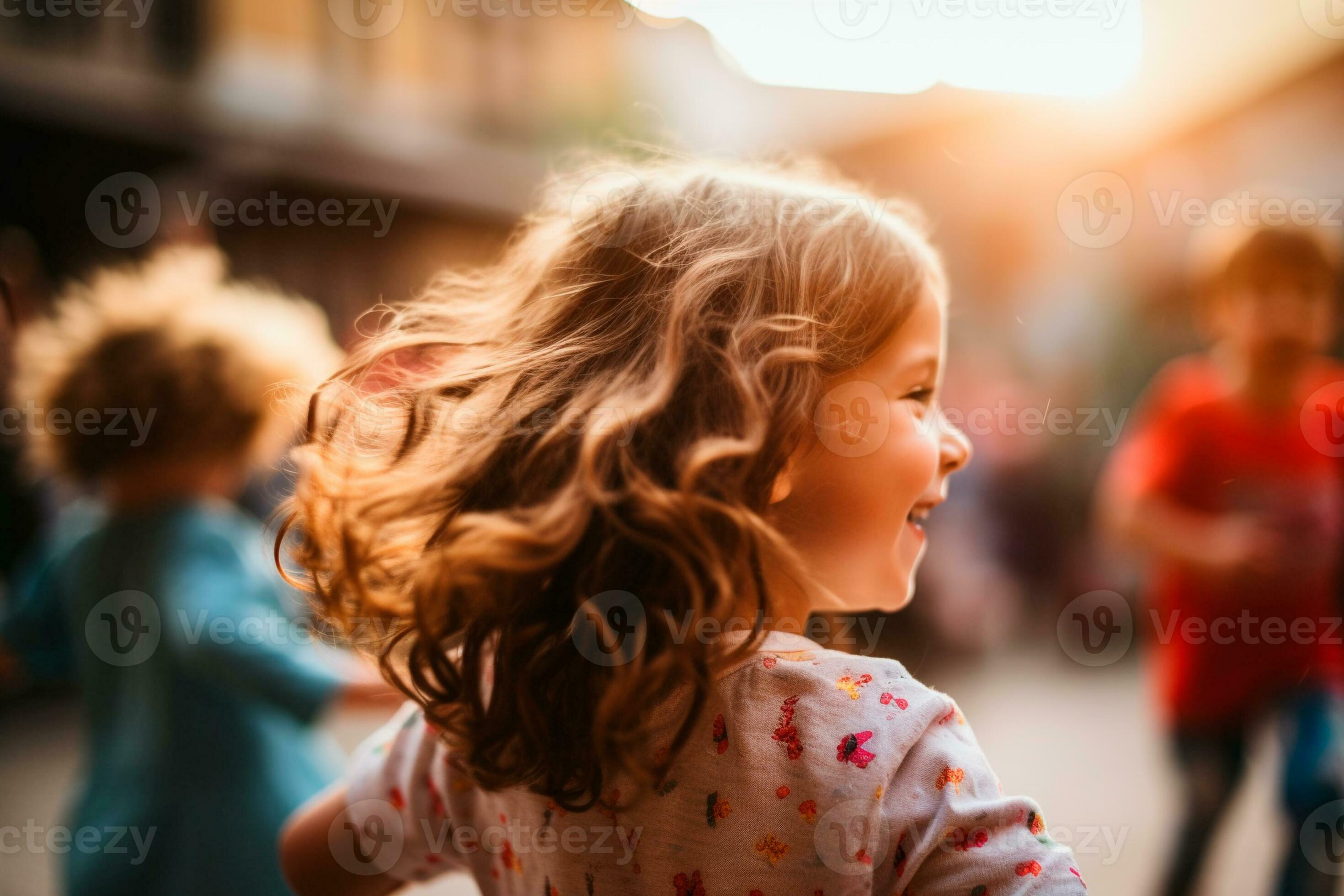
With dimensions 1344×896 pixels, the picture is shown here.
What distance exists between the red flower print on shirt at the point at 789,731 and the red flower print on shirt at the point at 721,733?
0.13 feet

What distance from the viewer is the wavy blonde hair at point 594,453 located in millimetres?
740

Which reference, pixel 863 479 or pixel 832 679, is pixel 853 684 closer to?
pixel 832 679

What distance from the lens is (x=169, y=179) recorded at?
20.8 feet

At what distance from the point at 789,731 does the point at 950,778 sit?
130 mm

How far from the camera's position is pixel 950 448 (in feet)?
3.01

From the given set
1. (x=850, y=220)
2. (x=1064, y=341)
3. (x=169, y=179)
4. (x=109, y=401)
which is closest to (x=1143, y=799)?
(x=850, y=220)

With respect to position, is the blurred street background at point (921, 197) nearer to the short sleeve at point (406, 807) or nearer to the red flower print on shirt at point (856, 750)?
the short sleeve at point (406, 807)

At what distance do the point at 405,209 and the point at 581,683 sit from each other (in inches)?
311

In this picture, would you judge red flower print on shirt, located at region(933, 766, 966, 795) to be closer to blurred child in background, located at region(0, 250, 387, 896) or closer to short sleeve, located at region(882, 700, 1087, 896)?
short sleeve, located at region(882, 700, 1087, 896)

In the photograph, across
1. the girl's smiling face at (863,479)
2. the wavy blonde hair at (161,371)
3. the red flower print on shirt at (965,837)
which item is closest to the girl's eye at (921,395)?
the girl's smiling face at (863,479)

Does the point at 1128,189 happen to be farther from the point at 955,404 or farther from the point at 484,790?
the point at 484,790

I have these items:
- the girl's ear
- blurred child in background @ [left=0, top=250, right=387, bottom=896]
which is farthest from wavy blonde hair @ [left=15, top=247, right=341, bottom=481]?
the girl's ear

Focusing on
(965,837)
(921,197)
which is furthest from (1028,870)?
(921,197)

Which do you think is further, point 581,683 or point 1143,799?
point 1143,799
